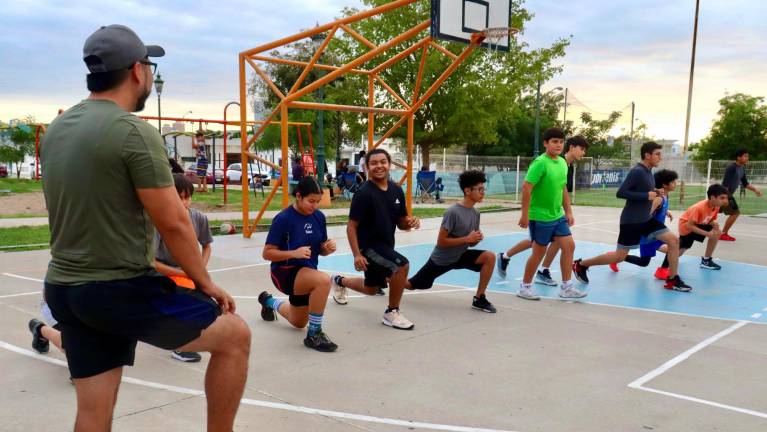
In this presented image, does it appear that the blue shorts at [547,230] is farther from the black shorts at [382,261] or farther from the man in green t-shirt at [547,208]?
the black shorts at [382,261]

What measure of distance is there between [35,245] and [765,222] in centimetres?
A: 1731

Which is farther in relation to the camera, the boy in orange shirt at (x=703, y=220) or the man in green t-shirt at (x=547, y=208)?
the boy in orange shirt at (x=703, y=220)

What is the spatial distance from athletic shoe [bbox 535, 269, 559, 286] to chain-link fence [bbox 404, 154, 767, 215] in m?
14.3

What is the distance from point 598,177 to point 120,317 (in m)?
32.0

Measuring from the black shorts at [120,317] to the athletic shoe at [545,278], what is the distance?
600 cm

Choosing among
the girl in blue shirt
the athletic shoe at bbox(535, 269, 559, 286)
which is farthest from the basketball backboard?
the girl in blue shirt

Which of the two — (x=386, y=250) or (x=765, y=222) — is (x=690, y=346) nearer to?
(x=386, y=250)

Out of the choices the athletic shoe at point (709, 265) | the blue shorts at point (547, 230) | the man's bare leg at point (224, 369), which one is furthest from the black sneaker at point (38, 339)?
the athletic shoe at point (709, 265)

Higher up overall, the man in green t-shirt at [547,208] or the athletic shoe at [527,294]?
the man in green t-shirt at [547,208]

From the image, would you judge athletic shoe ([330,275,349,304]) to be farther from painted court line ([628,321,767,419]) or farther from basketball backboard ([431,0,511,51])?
basketball backboard ([431,0,511,51])

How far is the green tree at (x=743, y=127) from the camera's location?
42875 millimetres

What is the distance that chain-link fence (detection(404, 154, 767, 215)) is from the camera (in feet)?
76.4

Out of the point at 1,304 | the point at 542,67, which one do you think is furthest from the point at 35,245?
the point at 542,67

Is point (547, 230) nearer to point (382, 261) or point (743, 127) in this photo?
point (382, 261)
